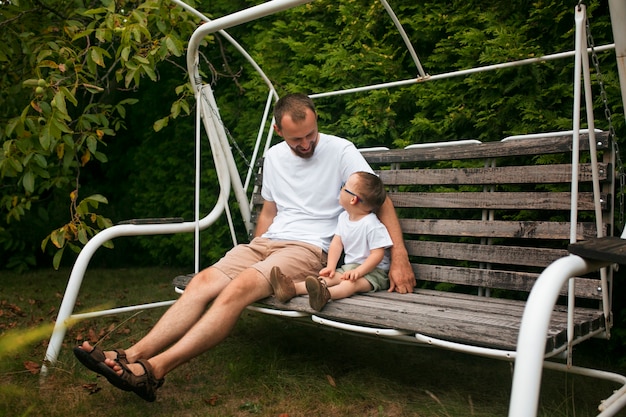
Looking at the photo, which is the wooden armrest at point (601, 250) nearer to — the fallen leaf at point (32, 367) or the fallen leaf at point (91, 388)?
the fallen leaf at point (91, 388)

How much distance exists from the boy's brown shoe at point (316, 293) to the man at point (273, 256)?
31cm

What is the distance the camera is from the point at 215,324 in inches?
97.3

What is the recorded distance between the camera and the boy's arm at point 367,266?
103 inches

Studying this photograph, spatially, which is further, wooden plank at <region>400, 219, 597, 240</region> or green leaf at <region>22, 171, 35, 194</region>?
green leaf at <region>22, 171, 35, 194</region>

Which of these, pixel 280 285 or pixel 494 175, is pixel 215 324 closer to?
pixel 280 285

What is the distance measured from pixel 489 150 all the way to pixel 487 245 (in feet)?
1.41

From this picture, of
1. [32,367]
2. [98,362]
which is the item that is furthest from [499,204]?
[32,367]

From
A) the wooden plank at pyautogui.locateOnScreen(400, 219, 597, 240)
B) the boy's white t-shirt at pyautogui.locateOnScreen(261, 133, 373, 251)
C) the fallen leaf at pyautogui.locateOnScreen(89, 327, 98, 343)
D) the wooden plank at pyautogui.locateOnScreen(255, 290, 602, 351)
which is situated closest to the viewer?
the wooden plank at pyautogui.locateOnScreen(255, 290, 602, 351)

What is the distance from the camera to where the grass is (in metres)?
2.54

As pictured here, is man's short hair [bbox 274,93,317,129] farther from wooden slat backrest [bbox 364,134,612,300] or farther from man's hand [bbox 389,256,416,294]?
man's hand [bbox 389,256,416,294]

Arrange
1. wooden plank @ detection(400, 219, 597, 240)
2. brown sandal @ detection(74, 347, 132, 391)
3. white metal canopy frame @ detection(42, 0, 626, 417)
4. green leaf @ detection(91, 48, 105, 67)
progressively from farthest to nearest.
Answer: green leaf @ detection(91, 48, 105, 67) < wooden plank @ detection(400, 219, 597, 240) < brown sandal @ detection(74, 347, 132, 391) < white metal canopy frame @ detection(42, 0, 626, 417)

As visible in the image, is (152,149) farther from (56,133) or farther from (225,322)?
(225,322)

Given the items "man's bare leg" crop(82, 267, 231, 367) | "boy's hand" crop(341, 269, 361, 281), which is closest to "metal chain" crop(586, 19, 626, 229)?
"boy's hand" crop(341, 269, 361, 281)

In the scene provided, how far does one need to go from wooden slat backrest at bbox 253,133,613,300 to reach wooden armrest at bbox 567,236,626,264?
629 millimetres
